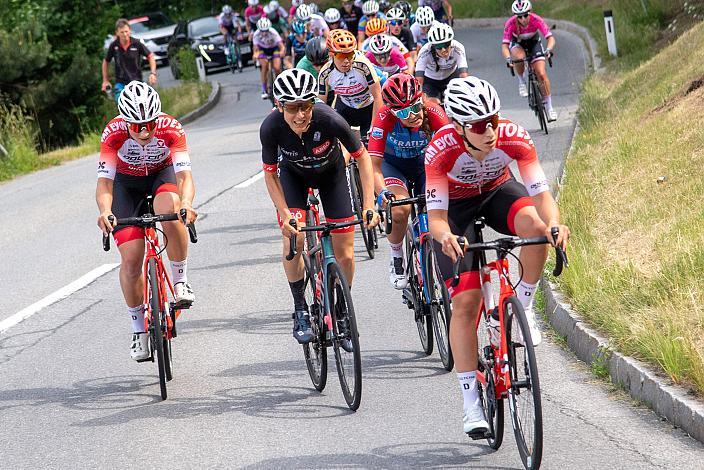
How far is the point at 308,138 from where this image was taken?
27.7 feet

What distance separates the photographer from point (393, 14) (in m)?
20.2

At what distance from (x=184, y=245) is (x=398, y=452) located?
3.09m

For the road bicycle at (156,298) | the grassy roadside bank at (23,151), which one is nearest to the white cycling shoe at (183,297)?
the road bicycle at (156,298)

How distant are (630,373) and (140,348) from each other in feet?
11.1

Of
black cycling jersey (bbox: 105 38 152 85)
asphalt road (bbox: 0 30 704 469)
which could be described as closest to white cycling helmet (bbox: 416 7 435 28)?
black cycling jersey (bbox: 105 38 152 85)

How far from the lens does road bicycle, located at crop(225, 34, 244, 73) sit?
41406mm

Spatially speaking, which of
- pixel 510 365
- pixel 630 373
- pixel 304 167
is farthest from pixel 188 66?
pixel 510 365

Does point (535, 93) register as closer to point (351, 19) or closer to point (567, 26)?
point (351, 19)

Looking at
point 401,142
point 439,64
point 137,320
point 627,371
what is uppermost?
point 439,64

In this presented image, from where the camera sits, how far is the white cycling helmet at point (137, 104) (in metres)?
8.45

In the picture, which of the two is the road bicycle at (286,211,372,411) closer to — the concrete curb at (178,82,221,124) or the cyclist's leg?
the cyclist's leg

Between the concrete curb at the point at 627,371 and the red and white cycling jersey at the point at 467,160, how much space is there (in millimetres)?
1270

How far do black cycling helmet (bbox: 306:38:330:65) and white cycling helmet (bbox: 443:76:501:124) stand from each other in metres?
6.60

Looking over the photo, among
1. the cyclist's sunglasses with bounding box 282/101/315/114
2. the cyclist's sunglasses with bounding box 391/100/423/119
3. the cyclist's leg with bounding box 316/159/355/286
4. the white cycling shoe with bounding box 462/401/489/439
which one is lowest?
the white cycling shoe with bounding box 462/401/489/439
